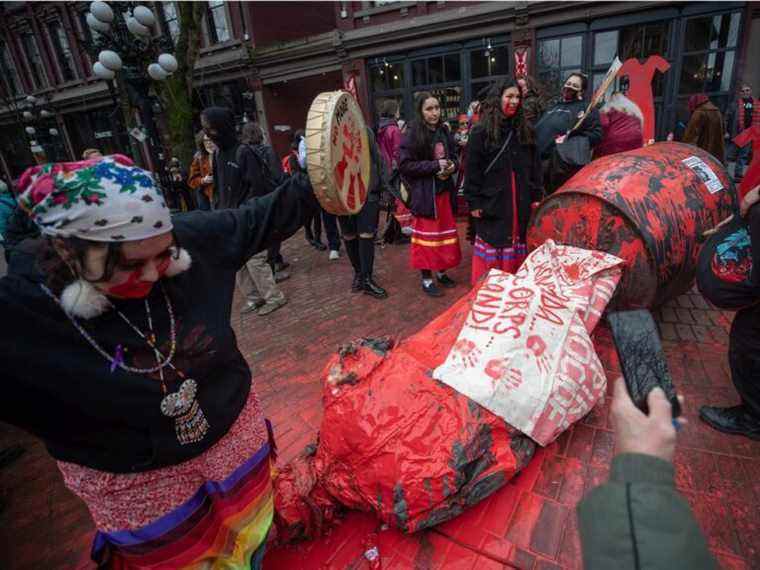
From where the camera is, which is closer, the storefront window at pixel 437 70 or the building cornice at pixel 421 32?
the building cornice at pixel 421 32

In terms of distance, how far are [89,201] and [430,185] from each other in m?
3.54

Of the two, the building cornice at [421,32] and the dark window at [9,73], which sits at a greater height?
the dark window at [9,73]

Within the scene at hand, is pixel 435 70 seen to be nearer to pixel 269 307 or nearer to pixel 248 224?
pixel 269 307

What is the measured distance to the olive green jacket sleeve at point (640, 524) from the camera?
69 centimetres

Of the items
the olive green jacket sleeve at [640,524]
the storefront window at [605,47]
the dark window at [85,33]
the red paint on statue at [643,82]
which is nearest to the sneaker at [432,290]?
the olive green jacket sleeve at [640,524]

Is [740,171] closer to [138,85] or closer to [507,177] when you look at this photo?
[507,177]

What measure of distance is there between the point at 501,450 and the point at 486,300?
826 millimetres

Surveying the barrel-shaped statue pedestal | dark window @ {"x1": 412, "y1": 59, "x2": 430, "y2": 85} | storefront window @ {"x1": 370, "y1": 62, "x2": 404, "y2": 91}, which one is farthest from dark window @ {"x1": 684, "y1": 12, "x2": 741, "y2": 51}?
the barrel-shaped statue pedestal

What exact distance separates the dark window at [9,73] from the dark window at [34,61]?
1200mm

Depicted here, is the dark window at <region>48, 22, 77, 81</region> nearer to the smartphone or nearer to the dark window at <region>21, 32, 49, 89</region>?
the dark window at <region>21, 32, 49, 89</region>

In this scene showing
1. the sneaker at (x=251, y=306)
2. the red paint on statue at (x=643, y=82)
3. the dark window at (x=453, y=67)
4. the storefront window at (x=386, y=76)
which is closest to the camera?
the sneaker at (x=251, y=306)

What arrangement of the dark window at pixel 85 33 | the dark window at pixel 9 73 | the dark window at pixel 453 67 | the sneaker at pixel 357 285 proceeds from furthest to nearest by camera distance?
the dark window at pixel 9 73 < the dark window at pixel 85 33 < the dark window at pixel 453 67 < the sneaker at pixel 357 285

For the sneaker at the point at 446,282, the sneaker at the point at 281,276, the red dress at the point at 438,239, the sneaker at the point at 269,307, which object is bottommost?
the sneaker at the point at 281,276

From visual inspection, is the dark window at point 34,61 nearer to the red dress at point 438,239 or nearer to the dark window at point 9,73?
the dark window at point 9,73
